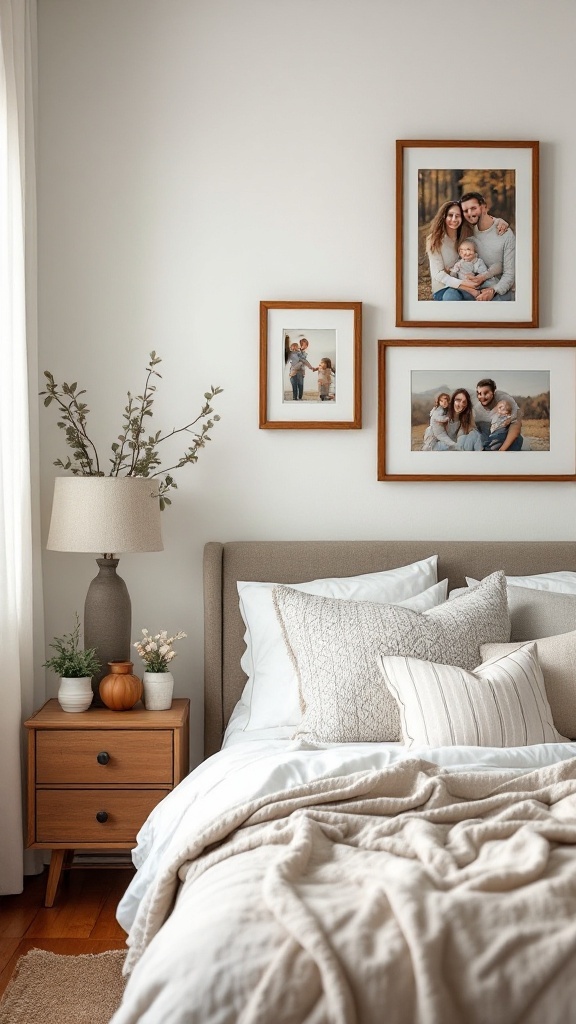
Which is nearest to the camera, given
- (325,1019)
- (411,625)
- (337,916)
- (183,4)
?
(325,1019)

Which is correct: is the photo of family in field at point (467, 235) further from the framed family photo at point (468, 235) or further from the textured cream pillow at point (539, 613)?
the textured cream pillow at point (539, 613)

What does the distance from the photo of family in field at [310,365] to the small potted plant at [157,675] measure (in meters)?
0.98

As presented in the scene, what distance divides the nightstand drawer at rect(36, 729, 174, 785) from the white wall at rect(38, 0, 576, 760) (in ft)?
1.76

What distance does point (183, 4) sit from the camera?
11.0 feet

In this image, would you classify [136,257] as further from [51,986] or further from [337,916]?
[337,916]

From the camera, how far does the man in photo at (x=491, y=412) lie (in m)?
3.40

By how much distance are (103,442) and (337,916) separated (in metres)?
2.32

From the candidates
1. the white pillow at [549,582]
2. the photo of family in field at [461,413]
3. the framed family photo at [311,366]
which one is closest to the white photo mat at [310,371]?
the framed family photo at [311,366]

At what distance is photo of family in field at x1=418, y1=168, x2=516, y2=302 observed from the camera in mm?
3381

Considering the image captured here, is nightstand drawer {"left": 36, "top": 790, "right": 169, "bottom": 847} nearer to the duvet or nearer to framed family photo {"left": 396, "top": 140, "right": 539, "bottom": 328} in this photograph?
the duvet

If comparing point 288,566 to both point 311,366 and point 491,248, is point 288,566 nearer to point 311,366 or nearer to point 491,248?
point 311,366

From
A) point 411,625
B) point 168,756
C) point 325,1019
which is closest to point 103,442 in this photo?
point 168,756

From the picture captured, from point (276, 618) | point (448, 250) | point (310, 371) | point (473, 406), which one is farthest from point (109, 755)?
point (448, 250)

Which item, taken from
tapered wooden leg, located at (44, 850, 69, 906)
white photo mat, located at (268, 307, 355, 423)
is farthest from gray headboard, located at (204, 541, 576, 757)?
tapered wooden leg, located at (44, 850, 69, 906)
